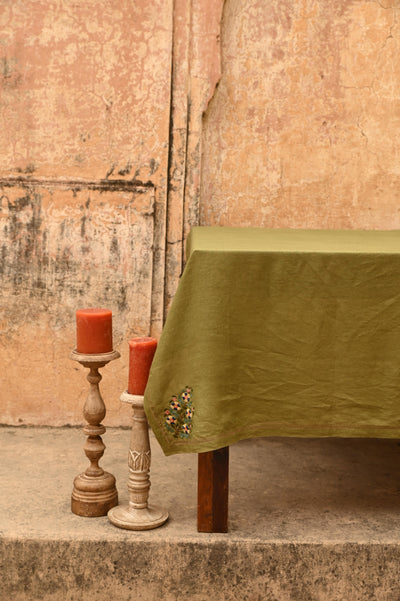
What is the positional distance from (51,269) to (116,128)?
2.32 feet

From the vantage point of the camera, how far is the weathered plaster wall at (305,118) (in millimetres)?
3266

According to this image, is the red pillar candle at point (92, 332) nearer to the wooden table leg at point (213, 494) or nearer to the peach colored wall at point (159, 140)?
the wooden table leg at point (213, 494)

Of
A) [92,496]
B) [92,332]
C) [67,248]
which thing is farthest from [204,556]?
[67,248]

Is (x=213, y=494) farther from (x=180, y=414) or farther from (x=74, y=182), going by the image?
(x=74, y=182)

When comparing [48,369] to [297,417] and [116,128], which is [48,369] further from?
[297,417]

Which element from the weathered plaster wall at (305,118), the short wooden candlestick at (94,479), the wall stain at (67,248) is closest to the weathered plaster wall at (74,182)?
the wall stain at (67,248)

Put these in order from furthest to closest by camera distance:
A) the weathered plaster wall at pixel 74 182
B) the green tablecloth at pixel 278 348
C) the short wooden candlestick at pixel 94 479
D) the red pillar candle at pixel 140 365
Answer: the weathered plaster wall at pixel 74 182 → the short wooden candlestick at pixel 94 479 → the red pillar candle at pixel 140 365 → the green tablecloth at pixel 278 348

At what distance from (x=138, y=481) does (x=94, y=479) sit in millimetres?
195

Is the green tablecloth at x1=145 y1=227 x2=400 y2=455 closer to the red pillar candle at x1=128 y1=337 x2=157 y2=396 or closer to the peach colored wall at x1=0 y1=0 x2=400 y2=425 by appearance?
the red pillar candle at x1=128 y1=337 x2=157 y2=396

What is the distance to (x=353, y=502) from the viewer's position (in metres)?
2.58

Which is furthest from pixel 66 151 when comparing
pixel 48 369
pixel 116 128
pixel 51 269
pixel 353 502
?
pixel 353 502

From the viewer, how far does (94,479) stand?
2.44 meters

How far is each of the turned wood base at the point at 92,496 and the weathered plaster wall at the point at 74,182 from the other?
3.22 ft

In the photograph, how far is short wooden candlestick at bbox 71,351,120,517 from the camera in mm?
2400
